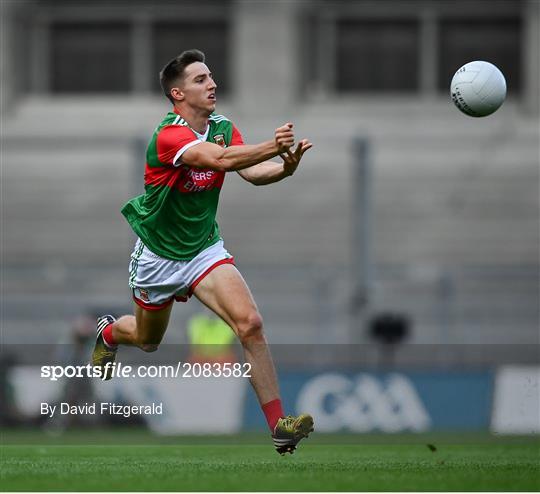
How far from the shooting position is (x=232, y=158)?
918cm

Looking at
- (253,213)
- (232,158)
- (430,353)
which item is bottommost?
(430,353)

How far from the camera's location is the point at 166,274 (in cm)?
993

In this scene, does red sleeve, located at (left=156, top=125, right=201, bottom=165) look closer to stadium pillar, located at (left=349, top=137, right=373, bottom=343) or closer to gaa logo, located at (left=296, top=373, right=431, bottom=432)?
gaa logo, located at (left=296, top=373, right=431, bottom=432)

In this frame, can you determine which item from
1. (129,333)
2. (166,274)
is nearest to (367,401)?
(129,333)

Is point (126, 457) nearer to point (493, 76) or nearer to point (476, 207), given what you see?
point (493, 76)

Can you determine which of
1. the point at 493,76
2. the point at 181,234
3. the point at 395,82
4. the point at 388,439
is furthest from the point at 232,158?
the point at 395,82

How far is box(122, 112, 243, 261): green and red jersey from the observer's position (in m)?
9.69

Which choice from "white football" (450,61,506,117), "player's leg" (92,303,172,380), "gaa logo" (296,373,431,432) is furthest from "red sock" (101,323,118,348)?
"gaa logo" (296,373,431,432)

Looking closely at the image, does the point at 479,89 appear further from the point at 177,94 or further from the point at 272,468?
the point at 272,468

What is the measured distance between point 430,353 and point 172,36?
30.1 feet

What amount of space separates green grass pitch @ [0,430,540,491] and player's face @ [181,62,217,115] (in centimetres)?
238

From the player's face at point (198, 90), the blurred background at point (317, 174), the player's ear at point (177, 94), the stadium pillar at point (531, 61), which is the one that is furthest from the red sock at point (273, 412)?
the stadium pillar at point (531, 61)

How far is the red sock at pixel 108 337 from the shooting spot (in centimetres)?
1075

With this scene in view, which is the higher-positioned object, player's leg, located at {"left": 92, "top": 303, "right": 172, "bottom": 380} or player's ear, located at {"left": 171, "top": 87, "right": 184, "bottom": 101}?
player's ear, located at {"left": 171, "top": 87, "right": 184, "bottom": 101}
